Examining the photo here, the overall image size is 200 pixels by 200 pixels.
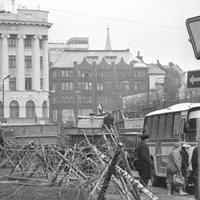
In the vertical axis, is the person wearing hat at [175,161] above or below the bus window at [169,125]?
below

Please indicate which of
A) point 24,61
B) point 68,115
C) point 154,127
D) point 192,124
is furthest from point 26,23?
point 192,124

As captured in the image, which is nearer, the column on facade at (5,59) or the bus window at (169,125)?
the bus window at (169,125)

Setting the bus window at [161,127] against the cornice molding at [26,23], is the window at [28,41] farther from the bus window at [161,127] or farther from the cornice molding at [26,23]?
the bus window at [161,127]

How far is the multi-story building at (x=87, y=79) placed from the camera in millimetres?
146000

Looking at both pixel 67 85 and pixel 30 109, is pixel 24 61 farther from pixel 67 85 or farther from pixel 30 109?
pixel 67 85

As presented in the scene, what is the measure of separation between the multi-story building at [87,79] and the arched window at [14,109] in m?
23.6

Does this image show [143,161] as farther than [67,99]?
No

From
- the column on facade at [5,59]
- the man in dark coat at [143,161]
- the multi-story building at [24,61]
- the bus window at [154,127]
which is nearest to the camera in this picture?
the man in dark coat at [143,161]

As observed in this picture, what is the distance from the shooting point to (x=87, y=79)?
151000 millimetres

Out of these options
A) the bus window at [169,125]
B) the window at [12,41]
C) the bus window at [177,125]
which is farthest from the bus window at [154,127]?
the window at [12,41]

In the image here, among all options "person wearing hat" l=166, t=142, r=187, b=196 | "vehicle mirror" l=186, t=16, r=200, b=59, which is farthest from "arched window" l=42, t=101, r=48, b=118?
"vehicle mirror" l=186, t=16, r=200, b=59

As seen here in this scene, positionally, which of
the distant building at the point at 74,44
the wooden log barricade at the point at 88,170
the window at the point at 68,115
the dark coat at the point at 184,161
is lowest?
the window at the point at 68,115

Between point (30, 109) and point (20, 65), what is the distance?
7.55m

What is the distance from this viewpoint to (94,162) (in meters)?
13.4
